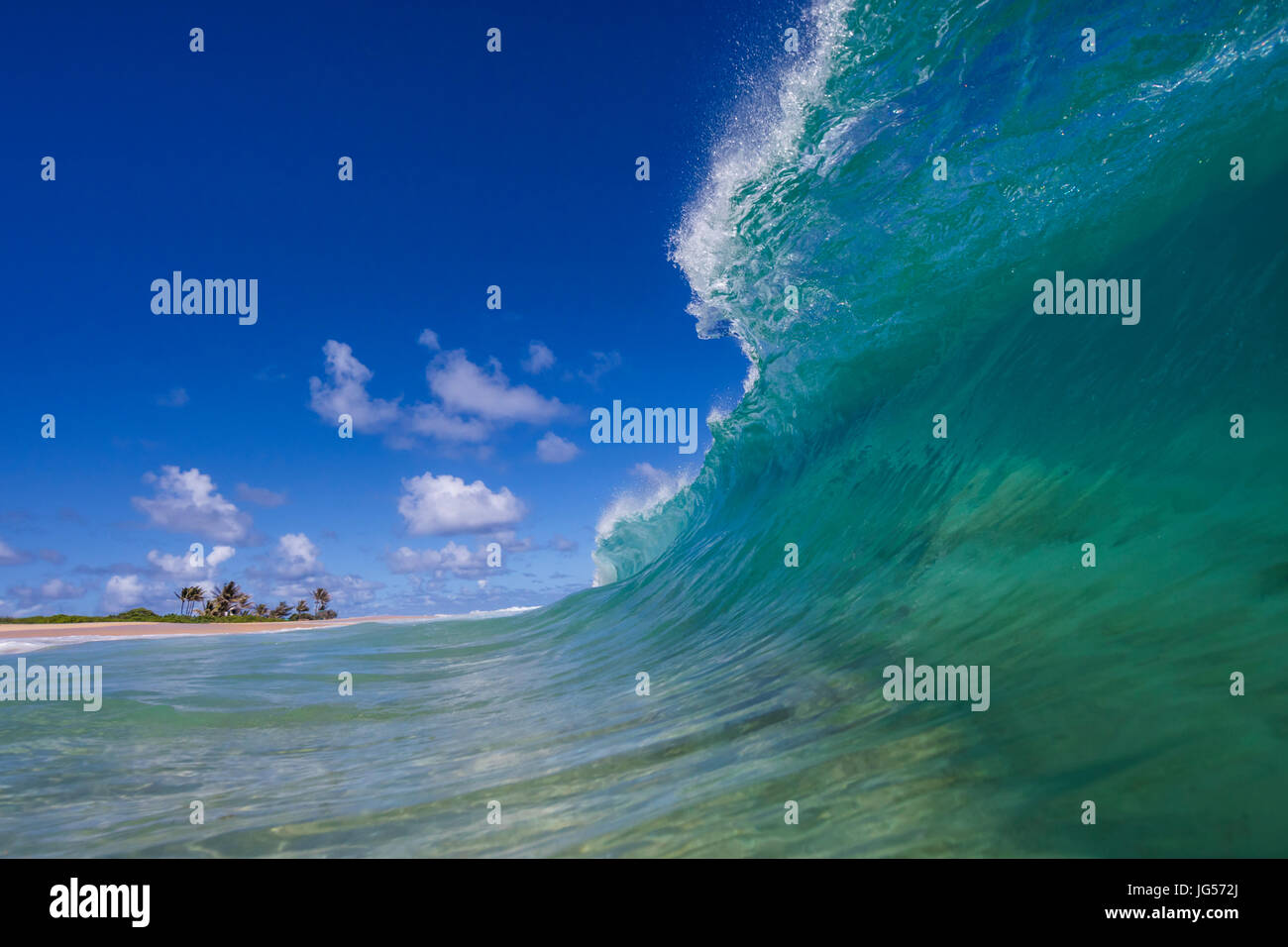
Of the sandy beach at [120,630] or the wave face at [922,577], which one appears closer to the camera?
the wave face at [922,577]

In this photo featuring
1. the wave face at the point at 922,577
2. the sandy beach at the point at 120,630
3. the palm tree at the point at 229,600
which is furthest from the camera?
the palm tree at the point at 229,600

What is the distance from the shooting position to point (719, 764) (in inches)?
117

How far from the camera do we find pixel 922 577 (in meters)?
5.04

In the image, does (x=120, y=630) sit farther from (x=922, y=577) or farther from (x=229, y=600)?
(x=229, y=600)

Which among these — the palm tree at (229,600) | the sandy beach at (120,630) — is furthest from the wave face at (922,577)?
the palm tree at (229,600)

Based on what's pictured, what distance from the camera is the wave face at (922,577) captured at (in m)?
2.48

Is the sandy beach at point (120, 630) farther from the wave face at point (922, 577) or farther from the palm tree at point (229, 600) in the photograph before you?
the palm tree at point (229, 600)

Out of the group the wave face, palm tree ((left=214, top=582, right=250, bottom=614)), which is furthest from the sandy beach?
palm tree ((left=214, top=582, right=250, bottom=614))

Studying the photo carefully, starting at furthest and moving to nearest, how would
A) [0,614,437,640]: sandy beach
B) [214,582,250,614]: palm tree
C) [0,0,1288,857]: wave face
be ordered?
[214,582,250,614]: palm tree < [0,614,437,640]: sandy beach < [0,0,1288,857]: wave face

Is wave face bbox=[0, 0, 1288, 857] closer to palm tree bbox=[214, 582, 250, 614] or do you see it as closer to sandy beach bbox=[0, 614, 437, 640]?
sandy beach bbox=[0, 614, 437, 640]

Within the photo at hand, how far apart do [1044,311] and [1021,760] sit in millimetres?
5080

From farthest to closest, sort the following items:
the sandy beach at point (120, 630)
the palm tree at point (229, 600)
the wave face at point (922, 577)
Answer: the palm tree at point (229, 600), the sandy beach at point (120, 630), the wave face at point (922, 577)

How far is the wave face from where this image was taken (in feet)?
8.14
